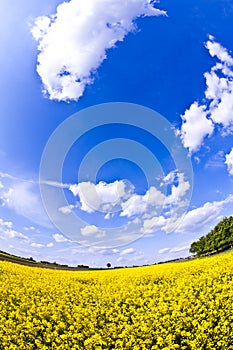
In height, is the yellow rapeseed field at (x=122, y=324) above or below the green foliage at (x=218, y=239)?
below

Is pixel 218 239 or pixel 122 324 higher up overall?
pixel 218 239

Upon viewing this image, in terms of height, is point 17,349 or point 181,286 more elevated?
point 181,286

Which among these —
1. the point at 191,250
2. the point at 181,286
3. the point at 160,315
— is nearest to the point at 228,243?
the point at 191,250

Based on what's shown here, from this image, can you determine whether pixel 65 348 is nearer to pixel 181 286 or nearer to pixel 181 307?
pixel 181 307

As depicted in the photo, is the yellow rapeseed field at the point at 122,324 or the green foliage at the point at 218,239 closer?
the yellow rapeseed field at the point at 122,324

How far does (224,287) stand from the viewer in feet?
36.3

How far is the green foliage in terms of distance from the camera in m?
61.6

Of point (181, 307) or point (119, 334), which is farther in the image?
point (181, 307)

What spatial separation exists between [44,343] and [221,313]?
4281mm

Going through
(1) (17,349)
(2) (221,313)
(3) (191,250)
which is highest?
(3) (191,250)

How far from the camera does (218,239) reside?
2461 inches

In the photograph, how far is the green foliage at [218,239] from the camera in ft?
202

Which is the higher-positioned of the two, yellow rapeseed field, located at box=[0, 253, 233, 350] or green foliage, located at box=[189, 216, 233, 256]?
green foliage, located at box=[189, 216, 233, 256]

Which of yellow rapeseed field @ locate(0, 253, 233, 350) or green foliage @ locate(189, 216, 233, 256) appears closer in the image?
yellow rapeseed field @ locate(0, 253, 233, 350)
